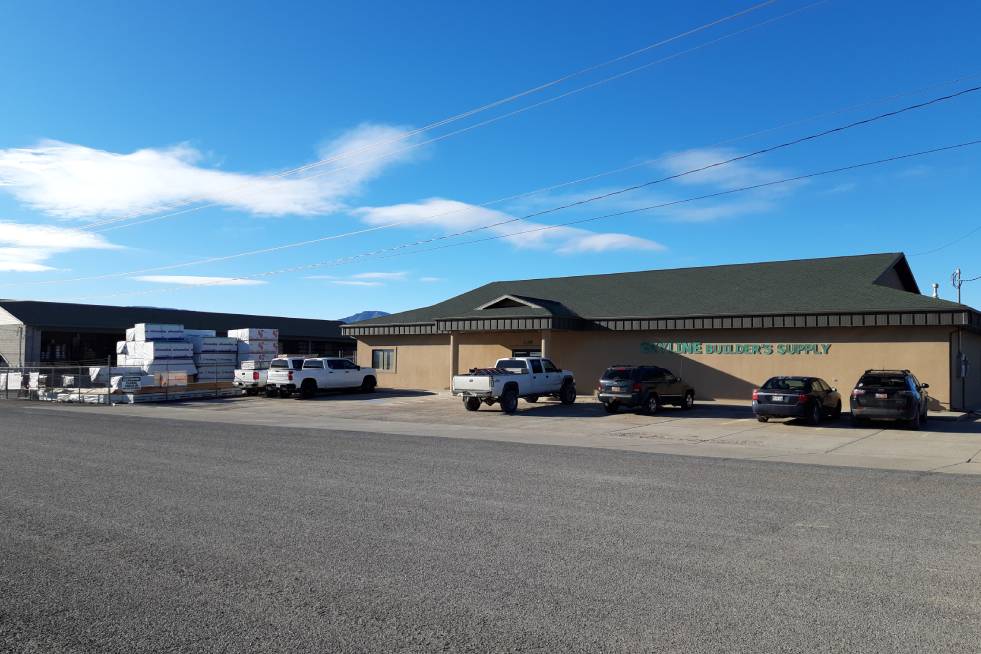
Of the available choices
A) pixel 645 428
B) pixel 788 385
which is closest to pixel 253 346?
pixel 645 428

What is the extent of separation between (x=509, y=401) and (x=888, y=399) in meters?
11.9

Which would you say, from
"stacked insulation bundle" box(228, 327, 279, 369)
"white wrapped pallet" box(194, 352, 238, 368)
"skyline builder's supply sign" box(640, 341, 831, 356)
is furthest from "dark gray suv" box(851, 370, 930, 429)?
"white wrapped pallet" box(194, 352, 238, 368)

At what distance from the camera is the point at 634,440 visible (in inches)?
725

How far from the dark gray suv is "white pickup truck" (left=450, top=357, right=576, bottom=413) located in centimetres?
1099

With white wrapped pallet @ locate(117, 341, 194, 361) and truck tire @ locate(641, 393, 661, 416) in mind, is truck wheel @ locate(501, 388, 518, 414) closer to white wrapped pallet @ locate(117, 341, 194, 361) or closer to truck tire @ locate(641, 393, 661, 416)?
truck tire @ locate(641, 393, 661, 416)

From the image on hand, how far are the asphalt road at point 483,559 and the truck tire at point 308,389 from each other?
69.0 ft

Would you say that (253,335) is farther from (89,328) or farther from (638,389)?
(638,389)

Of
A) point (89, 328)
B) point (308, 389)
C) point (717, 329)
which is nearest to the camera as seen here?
point (717, 329)

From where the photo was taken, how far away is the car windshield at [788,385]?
22.0m

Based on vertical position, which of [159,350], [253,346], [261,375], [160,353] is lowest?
[261,375]

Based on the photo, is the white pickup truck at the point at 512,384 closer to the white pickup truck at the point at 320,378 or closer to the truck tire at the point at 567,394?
the truck tire at the point at 567,394

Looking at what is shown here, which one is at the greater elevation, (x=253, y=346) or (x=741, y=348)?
(x=253, y=346)

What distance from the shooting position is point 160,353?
120 ft

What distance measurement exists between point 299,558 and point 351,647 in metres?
2.21
